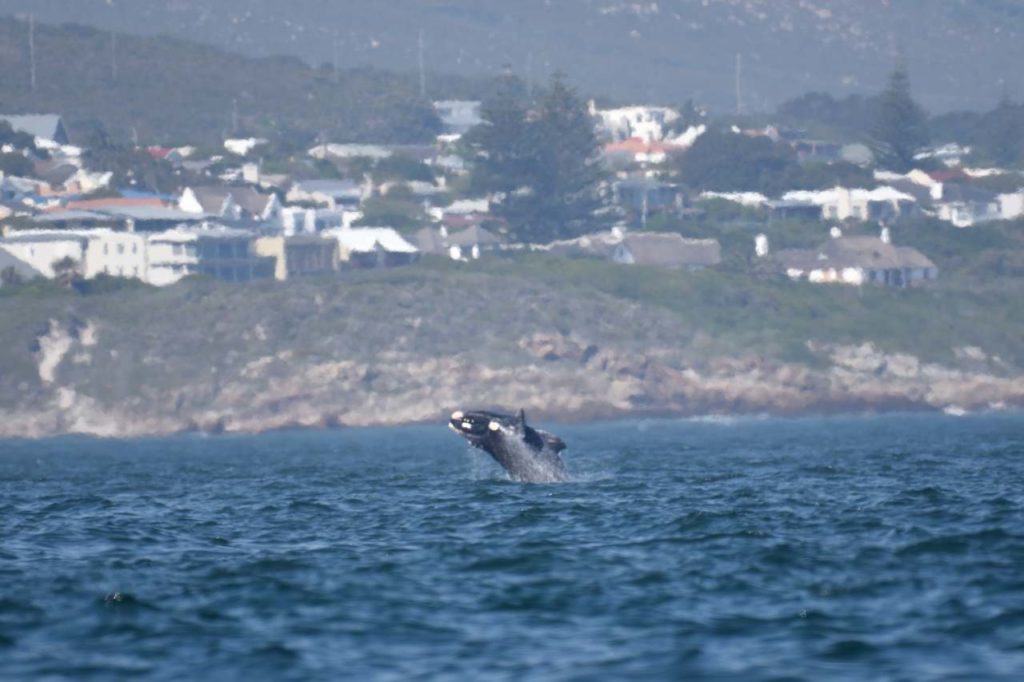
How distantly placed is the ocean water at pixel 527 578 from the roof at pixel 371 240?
4144 inches

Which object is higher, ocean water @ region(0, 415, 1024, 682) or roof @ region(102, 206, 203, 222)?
roof @ region(102, 206, 203, 222)

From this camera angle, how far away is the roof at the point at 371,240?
161625 mm

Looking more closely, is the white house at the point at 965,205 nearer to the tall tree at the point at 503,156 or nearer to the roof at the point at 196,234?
the tall tree at the point at 503,156

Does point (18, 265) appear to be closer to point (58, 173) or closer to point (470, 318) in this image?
point (470, 318)

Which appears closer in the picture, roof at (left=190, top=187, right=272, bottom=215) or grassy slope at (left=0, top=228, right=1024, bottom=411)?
grassy slope at (left=0, top=228, right=1024, bottom=411)

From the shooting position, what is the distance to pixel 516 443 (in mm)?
46969

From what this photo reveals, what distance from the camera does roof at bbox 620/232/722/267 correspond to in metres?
161

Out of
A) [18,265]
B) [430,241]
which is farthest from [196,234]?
[430,241]

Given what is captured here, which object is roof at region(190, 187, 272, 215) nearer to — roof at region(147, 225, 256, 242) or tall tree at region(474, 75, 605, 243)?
roof at region(147, 225, 256, 242)

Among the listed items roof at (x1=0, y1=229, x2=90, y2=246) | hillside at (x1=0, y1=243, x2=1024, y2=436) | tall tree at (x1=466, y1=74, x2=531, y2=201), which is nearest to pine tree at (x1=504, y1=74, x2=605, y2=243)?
tall tree at (x1=466, y1=74, x2=531, y2=201)

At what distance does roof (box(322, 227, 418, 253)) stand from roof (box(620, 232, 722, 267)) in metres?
19.2

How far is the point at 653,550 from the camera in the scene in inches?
1351

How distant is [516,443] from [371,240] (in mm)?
116730

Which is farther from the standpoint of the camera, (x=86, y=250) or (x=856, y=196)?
(x=856, y=196)
